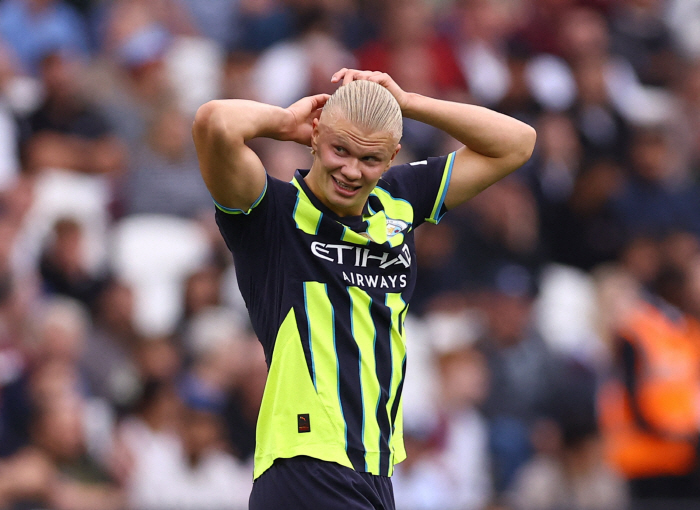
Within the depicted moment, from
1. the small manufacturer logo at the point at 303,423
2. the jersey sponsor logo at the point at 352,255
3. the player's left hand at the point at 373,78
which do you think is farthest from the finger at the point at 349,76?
the small manufacturer logo at the point at 303,423

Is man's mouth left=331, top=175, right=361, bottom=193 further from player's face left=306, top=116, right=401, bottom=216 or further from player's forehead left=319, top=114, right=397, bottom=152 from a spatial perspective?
player's forehead left=319, top=114, right=397, bottom=152

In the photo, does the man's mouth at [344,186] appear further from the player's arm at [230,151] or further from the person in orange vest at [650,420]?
the person in orange vest at [650,420]

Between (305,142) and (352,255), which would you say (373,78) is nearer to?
(305,142)

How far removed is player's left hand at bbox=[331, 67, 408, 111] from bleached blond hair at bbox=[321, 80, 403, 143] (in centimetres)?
15

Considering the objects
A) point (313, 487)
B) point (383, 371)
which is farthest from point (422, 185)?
point (313, 487)

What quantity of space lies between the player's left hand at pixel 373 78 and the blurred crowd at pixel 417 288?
4138 mm

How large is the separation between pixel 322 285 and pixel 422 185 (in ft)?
2.48

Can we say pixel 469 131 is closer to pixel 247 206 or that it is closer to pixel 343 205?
pixel 343 205

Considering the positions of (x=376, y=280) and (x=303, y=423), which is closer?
(x=303, y=423)

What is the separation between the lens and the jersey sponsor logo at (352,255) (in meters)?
4.06

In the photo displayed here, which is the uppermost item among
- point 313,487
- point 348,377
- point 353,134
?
point 353,134

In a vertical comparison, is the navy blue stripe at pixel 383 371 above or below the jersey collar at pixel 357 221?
below

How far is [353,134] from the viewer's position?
13.0 ft

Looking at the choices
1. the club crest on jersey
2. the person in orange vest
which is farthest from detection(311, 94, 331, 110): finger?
the person in orange vest
